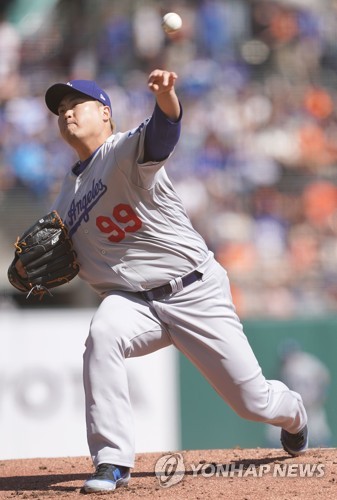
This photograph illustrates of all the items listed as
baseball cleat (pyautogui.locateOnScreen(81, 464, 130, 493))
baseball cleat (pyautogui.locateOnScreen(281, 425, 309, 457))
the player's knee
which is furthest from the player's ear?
baseball cleat (pyautogui.locateOnScreen(281, 425, 309, 457))

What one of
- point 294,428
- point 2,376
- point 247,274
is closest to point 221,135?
point 247,274

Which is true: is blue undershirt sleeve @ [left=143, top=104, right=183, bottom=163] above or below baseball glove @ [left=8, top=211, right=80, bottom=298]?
above

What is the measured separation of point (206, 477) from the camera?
431 cm

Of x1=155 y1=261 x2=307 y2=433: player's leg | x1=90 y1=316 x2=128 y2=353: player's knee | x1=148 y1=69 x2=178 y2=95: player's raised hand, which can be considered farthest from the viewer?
x1=155 y1=261 x2=307 y2=433: player's leg

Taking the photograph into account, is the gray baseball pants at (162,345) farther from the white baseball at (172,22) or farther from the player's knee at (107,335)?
the white baseball at (172,22)

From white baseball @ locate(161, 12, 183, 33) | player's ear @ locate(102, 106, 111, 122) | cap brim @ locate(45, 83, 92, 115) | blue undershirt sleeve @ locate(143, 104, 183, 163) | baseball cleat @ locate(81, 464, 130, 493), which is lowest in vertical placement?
baseball cleat @ locate(81, 464, 130, 493)

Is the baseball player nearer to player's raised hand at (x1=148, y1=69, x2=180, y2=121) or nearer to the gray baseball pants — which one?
the gray baseball pants

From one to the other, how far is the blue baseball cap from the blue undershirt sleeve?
52 cm

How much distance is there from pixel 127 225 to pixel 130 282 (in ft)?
0.84

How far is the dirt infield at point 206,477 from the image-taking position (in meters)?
3.88

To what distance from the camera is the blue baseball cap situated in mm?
4211

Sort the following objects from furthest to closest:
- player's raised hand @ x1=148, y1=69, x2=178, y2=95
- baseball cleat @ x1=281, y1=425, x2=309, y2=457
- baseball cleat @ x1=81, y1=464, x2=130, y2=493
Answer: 1. baseball cleat @ x1=281, y1=425, x2=309, y2=457
2. baseball cleat @ x1=81, y1=464, x2=130, y2=493
3. player's raised hand @ x1=148, y1=69, x2=178, y2=95

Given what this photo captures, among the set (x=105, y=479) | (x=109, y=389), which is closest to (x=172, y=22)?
(x=109, y=389)

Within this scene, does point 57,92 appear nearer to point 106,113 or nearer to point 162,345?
point 106,113
